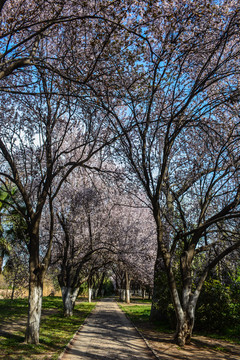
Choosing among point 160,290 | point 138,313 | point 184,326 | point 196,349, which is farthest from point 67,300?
point 196,349

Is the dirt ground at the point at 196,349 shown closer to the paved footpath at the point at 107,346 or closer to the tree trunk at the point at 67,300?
the paved footpath at the point at 107,346

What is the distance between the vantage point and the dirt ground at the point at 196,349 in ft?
27.5

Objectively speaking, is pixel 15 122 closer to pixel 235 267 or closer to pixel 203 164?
pixel 203 164

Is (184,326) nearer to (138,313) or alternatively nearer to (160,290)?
(160,290)

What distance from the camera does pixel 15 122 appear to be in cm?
1031

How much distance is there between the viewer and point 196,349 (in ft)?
30.7

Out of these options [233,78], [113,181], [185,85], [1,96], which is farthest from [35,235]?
[233,78]

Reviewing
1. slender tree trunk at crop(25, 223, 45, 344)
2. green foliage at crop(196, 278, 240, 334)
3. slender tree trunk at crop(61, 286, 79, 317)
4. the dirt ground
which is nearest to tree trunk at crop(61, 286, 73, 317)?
slender tree trunk at crop(61, 286, 79, 317)

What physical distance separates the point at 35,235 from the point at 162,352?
16.2 feet

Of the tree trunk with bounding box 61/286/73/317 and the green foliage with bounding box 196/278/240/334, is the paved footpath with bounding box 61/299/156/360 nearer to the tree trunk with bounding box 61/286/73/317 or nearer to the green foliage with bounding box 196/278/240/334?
the green foliage with bounding box 196/278/240/334

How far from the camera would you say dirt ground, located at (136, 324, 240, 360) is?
8.38m

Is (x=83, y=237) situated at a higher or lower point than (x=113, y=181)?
lower

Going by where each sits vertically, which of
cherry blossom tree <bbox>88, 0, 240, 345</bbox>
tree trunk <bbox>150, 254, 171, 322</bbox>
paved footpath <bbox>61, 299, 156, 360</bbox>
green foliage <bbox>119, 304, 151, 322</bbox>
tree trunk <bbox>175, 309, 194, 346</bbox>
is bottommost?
paved footpath <bbox>61, 299, 156, 360</bbox>

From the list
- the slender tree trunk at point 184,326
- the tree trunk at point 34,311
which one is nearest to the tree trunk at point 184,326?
the slender tree trunk at point 184,326
